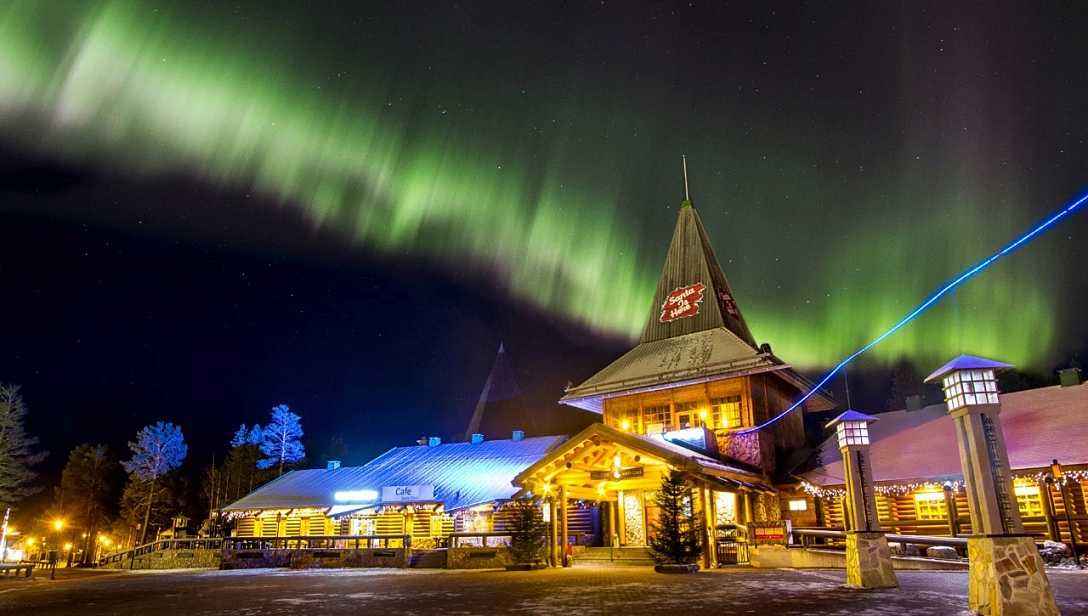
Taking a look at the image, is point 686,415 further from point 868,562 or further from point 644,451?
point 868,562

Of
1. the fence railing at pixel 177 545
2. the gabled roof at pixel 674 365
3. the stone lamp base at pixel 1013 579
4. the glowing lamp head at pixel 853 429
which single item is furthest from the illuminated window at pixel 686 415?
the fence railing at pixel 177 545

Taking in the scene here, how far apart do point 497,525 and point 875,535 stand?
22625 mm

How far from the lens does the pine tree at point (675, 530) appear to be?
19266 mm

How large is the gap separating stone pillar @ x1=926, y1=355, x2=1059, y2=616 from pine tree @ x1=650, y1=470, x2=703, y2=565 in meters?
9.93

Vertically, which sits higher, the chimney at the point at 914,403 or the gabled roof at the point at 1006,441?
the chimney at the point at 914,403

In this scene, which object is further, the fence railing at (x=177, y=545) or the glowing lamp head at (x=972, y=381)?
the fence railing at (x=177, y=545)

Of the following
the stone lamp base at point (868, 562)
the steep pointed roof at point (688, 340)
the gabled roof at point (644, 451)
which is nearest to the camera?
the stone lamp base at point (868, 562)

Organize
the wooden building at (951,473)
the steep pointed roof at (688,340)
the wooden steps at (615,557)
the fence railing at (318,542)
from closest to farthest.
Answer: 1. the wooden building at (951,473)
2. the wooden steps at (615,557)
3. the steep pointed roof at (688,340)
4. the fence railing at (318,542)

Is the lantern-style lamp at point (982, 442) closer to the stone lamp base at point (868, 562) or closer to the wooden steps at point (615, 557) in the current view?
the stone lamp base at point (868, 562)

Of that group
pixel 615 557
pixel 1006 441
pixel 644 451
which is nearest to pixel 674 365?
pixel 615 557

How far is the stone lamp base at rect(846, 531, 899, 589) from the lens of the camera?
13234 mm

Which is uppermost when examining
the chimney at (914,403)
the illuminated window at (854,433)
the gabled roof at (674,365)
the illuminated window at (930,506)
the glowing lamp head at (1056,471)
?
the gabled roof at (674,365)

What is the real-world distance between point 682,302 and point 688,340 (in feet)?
9.40

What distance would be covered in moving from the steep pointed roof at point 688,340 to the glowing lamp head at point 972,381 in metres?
17.4
